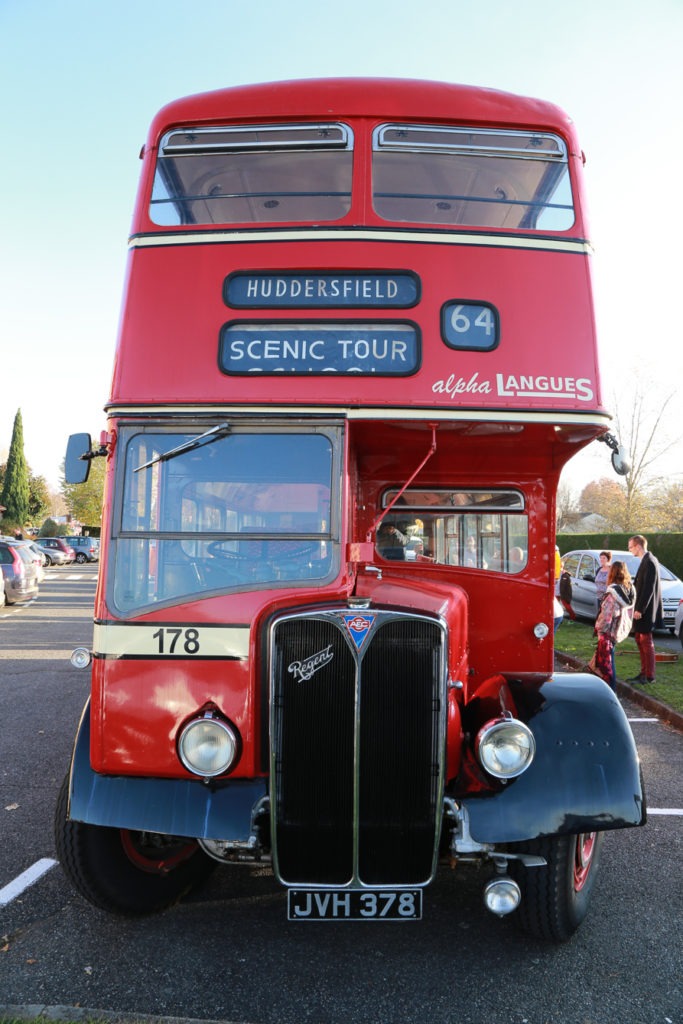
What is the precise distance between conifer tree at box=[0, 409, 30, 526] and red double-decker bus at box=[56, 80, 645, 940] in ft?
199

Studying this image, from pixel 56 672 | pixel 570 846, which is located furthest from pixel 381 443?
pixel 56 672

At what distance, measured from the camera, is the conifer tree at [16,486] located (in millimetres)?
60781

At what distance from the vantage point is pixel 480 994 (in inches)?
133

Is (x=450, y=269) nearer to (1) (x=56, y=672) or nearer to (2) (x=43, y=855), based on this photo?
(2) (x=43, y=855)

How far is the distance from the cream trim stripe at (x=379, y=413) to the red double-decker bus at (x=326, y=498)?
0.01 m

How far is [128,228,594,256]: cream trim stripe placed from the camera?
407 cm

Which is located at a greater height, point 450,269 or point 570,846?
point 450,269

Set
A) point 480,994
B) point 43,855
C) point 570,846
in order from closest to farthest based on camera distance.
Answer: point 480,994, point 570,846, point 43,855

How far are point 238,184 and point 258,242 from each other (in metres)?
0.54

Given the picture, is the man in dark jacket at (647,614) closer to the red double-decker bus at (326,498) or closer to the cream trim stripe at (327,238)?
the red double-decker bus at (326,498)

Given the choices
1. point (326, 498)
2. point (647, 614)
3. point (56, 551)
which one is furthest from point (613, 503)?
point (326, 498)

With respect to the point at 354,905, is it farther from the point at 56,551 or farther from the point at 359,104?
the point at 56,551

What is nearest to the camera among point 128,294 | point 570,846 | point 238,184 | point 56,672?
point 570,846

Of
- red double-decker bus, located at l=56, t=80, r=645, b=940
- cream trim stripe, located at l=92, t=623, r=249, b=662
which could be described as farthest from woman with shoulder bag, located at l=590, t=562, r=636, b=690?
cream trim stripe, located at l=92, t=623, r=249, b=662
